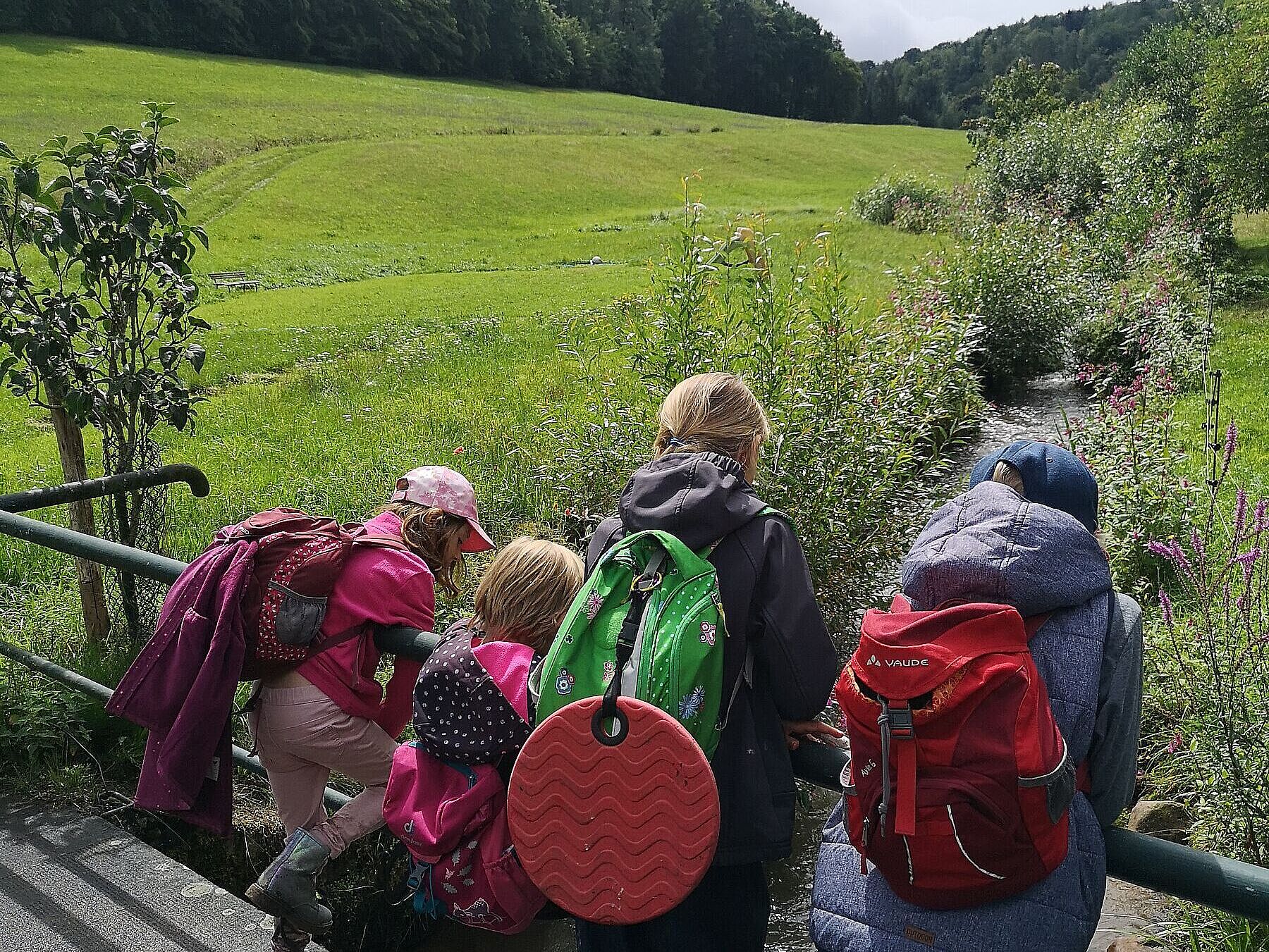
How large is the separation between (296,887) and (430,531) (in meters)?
1.06

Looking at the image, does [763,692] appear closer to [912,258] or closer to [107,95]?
[912,258]

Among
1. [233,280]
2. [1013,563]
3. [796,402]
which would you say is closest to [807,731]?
[1013,563]

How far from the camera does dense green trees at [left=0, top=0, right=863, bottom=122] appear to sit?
246 feet

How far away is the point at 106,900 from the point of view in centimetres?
334

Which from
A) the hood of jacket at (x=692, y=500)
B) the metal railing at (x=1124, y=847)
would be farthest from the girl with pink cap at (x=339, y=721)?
the hood of jacket at (x=692, y=500)

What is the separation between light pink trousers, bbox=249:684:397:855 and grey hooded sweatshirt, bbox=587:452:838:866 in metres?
1.18

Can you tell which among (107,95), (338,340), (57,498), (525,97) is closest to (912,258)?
(338,340)

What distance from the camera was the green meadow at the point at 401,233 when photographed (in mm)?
9727

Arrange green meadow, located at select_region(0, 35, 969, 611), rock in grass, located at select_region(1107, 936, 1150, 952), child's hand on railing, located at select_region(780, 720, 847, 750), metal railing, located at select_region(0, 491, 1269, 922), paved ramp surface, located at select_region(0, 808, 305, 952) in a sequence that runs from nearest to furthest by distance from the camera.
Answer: metal railing, located at select_region(0, 491, 1269, 922)
child's hand on railing, located at select_region(780, 720, 847, 750)
paved ramp surface, located at select_region(0, 808, 305, 952)
rock in grass, located at select_region(1107, 936, 1150, 952)
green meadow, located at select_region(0, 35, 969, 611)

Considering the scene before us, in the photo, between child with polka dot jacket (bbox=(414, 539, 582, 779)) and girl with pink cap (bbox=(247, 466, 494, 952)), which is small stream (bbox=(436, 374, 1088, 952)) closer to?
girl with pink cap (bbox=(247, 466, 494, 952))

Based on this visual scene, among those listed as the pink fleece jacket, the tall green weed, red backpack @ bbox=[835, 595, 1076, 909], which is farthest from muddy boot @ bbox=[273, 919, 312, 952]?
the tall green weed

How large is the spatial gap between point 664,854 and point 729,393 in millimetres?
1172

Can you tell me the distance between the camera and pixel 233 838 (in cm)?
418

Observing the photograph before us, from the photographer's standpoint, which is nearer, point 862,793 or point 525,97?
point 862,793
